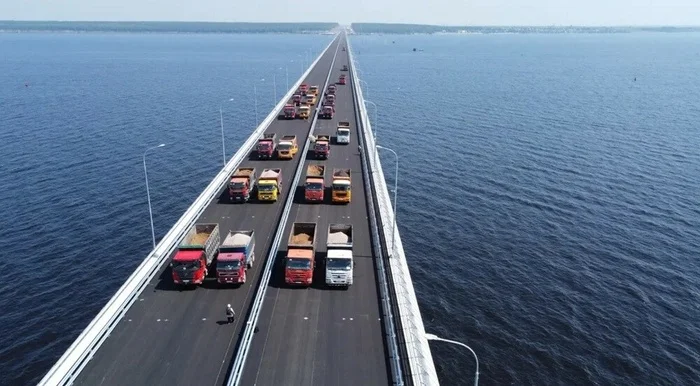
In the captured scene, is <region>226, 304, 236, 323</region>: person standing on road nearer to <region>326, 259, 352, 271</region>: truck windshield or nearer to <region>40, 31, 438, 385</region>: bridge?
<region>40, 31, 438, 385</region>: bridge

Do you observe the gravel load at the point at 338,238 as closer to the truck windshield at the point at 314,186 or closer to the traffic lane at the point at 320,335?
the traffic lane at the point at 320,335

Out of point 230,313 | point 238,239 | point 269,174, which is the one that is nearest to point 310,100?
point 269,174

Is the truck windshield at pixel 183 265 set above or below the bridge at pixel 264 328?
above

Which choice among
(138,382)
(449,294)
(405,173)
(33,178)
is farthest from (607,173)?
(33,178)

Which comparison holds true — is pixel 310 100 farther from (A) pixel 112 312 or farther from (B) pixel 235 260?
(A) pixel 112 312

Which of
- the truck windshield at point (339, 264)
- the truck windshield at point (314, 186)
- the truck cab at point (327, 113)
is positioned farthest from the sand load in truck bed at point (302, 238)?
the truck cab at point (327, 113)

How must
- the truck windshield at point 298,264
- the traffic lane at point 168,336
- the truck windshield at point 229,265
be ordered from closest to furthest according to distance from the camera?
1. the traffic lane at point 168,336
2. the truck windshield at point 229,265
3. the truck windshield at point 298,264
